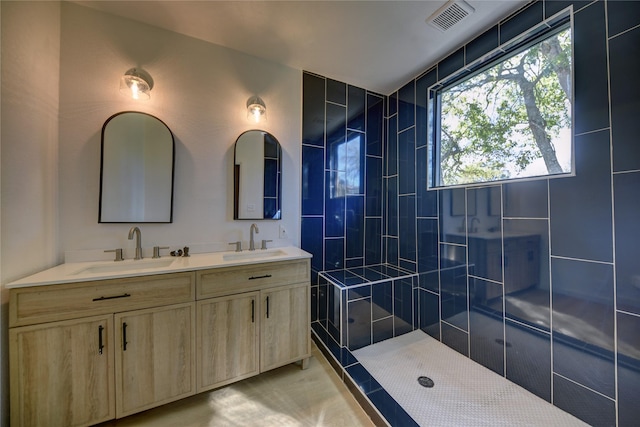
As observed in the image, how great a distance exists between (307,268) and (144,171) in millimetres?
1418

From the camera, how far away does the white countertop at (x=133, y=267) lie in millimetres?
1130

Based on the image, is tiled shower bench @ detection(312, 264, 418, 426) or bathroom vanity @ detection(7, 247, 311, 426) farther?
tiled shower bench @ detection(312, 264, 418, 426)

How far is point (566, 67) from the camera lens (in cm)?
138

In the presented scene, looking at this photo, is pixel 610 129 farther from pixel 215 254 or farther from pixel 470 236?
pixel 215 254

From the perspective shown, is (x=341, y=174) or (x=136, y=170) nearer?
(x=136, y=170)

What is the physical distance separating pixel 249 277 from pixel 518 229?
1.89 m

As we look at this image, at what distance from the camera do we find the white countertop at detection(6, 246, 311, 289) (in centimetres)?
113

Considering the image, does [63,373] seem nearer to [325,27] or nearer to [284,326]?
[284,326]

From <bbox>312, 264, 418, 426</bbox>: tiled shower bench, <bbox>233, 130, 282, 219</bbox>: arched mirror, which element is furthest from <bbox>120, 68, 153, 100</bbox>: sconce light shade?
<bbox>312, 264, 418, 426</bbox>: tiled shower bench

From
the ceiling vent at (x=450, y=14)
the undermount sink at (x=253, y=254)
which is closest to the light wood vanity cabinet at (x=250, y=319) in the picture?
the undermount sink at (x=253, y=254)

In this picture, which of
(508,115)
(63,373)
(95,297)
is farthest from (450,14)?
(63,373)

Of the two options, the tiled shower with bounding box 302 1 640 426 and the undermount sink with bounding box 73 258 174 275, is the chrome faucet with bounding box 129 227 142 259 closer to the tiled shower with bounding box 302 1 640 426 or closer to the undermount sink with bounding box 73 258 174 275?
the undermount sink with bounding box 73 258 174 275

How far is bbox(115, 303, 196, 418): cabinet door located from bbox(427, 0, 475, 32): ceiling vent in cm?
257

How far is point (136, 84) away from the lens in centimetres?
160
